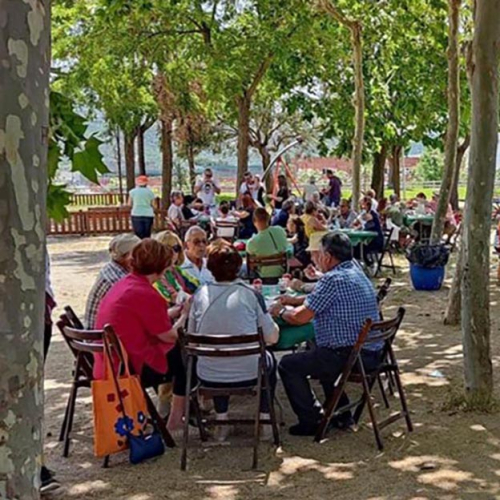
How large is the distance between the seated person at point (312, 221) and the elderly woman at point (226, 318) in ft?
16.3

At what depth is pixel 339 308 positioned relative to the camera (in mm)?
4637

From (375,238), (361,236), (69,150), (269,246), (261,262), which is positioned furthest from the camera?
(375,238)

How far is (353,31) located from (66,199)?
11722 mm

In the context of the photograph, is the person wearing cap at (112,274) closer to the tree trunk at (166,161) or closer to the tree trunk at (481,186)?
the tree trunk at (481,186)

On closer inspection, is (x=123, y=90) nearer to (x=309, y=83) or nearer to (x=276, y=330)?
(x=309, y=83)

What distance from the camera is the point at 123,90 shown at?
1770cm

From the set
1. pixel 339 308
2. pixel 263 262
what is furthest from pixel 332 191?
pixel 339 308

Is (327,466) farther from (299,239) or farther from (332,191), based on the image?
(332,191)

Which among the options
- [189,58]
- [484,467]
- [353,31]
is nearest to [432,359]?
[484,467]

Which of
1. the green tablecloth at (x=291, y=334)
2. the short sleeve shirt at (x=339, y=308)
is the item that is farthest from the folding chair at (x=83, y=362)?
the short sleeve shirt at (x=339, y=308)

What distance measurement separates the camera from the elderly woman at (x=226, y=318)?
4465 mm

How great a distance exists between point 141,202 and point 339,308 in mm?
10190

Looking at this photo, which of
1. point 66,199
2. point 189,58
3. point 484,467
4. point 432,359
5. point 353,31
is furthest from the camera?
point 189,58

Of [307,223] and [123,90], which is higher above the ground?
[123,90]
